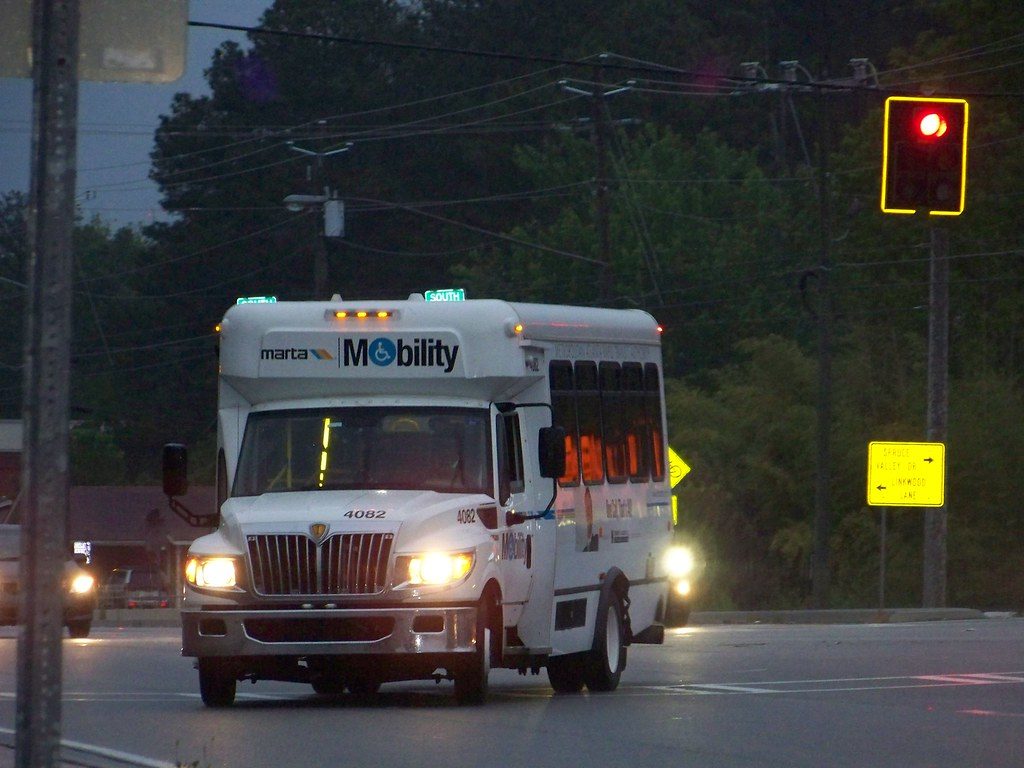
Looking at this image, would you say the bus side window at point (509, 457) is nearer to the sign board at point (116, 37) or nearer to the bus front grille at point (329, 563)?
the bus front grille at point (329, 563)

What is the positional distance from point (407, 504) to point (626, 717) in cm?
215

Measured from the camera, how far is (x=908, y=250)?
56594mm

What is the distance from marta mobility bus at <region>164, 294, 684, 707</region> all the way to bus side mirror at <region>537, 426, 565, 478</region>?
0.02m

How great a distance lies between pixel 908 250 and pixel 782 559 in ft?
38.7

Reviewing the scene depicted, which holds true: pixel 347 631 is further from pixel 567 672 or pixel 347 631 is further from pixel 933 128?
pixel 933 128

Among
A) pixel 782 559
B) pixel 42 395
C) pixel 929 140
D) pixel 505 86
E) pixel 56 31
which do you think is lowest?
pixel 782 559

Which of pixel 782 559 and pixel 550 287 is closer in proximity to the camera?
pixel 782 559

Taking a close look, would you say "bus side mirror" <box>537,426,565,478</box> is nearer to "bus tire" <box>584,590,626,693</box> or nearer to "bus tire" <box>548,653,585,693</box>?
"bus tire" <box>584,590,626,693</box>

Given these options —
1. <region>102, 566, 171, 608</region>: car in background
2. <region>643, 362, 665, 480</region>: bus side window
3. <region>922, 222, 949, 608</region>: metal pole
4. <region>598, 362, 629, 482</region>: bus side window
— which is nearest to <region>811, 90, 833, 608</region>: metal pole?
<region>922, 222, 949, 608</region>: metal pole

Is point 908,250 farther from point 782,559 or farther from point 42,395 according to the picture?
point 42,395

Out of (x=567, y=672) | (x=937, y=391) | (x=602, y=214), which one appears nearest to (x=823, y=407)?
(x=937, y=391)

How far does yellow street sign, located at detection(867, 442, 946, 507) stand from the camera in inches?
1419

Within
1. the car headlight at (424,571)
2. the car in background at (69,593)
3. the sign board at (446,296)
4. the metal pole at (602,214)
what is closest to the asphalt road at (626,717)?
the car headlight at (424,571)

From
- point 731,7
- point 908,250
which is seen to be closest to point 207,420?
point 731,7
